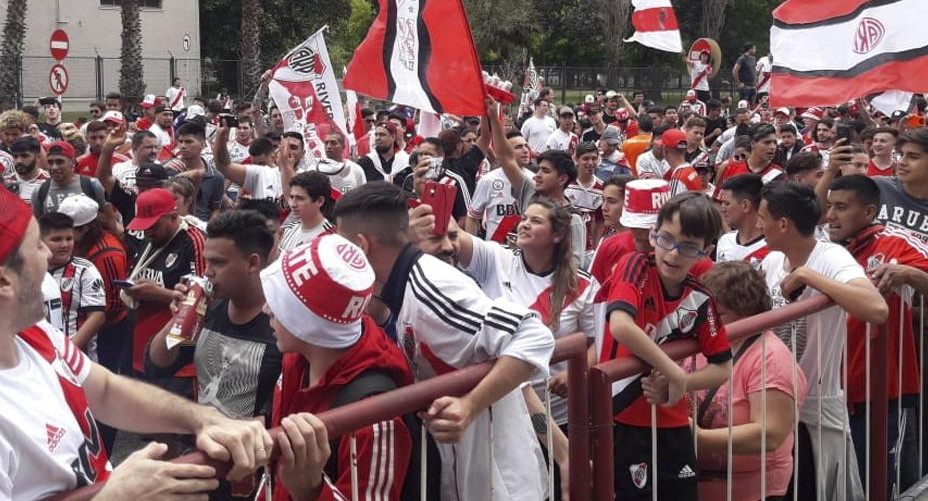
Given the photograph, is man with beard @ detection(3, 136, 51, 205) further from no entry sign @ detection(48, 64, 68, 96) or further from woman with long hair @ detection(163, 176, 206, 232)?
no entry sign @ detection(48, 64, 68, 96)

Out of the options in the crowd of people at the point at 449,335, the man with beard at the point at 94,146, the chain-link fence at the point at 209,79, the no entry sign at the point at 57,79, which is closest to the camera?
the crowd of people at the point at 449,335

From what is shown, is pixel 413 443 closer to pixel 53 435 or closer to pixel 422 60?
pixel 53 435

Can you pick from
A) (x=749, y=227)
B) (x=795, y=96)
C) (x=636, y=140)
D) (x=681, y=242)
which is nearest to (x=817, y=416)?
(x=681, y=242)

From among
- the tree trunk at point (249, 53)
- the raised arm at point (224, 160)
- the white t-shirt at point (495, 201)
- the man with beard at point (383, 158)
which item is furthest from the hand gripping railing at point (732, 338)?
the tree trunk at point (249, 53)

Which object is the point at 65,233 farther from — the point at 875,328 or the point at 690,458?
the point at 875,328

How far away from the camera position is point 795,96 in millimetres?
7352

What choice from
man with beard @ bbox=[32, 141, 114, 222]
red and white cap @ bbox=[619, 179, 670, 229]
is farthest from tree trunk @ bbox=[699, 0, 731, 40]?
red and white cap @ bbox=[619, 179, 670, 229]

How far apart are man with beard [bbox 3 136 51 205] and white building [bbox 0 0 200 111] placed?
78.5ft

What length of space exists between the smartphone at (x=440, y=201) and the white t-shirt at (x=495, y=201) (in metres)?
4.52

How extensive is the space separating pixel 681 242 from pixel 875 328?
1613 millimetres

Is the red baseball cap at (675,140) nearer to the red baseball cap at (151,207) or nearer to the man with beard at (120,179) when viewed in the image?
the man with beard at (120,179)

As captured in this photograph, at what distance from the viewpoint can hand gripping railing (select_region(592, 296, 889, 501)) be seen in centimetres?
371

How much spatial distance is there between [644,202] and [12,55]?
88.1ft

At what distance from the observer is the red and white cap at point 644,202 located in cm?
565
